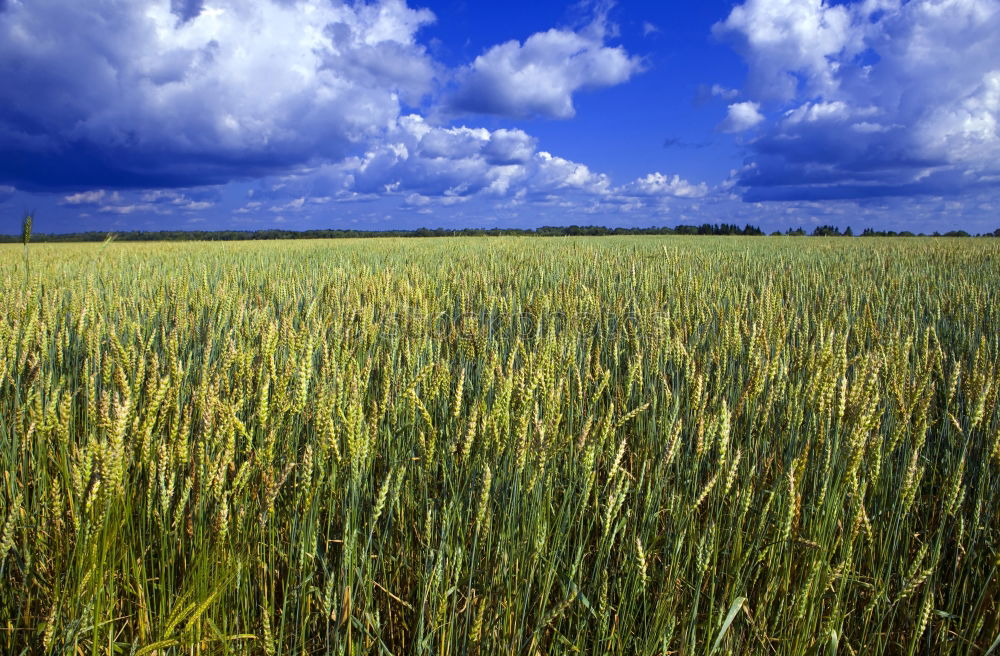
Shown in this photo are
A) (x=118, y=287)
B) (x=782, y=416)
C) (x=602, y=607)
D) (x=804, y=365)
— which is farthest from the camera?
(x=118, y=287)

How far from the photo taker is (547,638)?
1.27 meters

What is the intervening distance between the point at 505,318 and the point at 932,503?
2211 millimetres

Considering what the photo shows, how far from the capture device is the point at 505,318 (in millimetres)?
3371

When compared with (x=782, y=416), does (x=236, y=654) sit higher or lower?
lower

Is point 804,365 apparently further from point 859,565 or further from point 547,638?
point 547,638

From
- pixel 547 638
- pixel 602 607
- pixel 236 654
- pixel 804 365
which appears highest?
pixel 804 365

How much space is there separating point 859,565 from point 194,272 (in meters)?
6.03

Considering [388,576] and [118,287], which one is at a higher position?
[118,287]

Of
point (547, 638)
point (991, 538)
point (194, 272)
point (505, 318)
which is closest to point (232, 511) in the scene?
point (547, 638)

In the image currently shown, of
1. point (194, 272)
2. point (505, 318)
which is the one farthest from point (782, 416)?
point (194, 272)

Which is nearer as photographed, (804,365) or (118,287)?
(804,365)

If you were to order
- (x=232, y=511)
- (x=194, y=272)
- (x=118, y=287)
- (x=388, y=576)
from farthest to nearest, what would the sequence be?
(x=194, y=272) < (x=118, y=287) < (x=388, y=576) < (x=232, y=511)

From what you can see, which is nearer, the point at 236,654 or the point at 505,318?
the point at 236,654

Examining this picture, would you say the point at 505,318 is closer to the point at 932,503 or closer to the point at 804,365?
the point at 804,365
